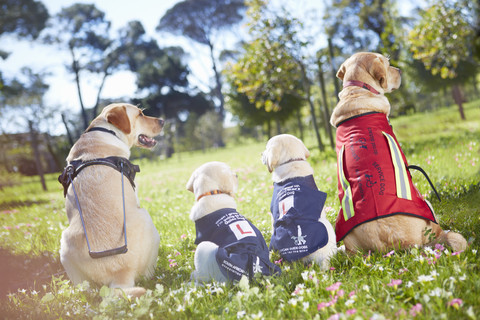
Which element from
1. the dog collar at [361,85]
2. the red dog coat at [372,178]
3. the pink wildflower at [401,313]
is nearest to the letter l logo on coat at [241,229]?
the red dog coat at [372,178]

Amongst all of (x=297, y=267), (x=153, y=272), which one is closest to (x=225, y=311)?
(x=297, y=267)

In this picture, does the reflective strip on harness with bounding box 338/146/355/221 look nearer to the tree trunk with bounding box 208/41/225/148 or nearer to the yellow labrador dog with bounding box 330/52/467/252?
the yellow labrador dog with bounding box 330/52/467/252

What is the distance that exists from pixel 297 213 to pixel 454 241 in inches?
53.9

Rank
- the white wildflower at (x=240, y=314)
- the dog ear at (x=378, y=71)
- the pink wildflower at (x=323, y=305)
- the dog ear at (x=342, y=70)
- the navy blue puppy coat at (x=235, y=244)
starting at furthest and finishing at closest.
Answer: the dog ear at (x=342, y=70) → the dog ear at (x=378, y=71) → the navy blue puppy coat at (x=235, y=244) → the white wildflower at (x=240, y=314) → the pink wildflower at (x=323, y=305)

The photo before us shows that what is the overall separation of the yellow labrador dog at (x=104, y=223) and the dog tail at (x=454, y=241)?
270 cm

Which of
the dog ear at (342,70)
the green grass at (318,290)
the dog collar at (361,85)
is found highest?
the dog ear at (342,70)

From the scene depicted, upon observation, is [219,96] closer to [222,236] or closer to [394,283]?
[222,236]

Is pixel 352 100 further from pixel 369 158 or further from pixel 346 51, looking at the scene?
pixel 346 51

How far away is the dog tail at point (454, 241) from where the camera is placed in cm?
282

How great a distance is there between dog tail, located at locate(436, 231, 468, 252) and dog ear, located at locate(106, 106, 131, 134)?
11.0ft

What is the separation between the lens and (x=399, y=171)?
307cm

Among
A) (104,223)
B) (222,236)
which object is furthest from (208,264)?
(104,223)

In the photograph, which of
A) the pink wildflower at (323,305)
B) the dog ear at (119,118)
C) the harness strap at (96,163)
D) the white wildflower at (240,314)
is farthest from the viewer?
the dog ear at (119,118)

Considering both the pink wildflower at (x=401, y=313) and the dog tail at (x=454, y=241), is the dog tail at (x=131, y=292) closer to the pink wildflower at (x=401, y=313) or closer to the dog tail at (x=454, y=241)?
the pink wildflower at (x=401, y=313)
